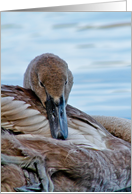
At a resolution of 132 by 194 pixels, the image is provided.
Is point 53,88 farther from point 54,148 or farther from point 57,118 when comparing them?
point 54,148

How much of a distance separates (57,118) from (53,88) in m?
0.27

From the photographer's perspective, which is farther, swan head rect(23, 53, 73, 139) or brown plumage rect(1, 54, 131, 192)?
swan head rect(23, 53, 73, 139)

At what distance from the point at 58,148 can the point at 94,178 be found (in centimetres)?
36

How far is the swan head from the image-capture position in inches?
103

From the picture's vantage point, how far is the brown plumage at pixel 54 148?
2.34 metres

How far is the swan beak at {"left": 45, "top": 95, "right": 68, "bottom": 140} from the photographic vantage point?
2.55 metres

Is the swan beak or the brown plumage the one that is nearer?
the brown plumage

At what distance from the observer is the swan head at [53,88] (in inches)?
103

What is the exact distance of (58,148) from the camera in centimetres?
243

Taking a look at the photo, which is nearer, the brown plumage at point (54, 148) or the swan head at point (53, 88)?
the brown plumage at point (54, 148)

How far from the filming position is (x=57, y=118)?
8.71 feet

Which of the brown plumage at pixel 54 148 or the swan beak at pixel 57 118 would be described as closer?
the brown plumage at pixel 54 148

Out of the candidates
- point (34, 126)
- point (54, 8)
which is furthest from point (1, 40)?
point (34, 126)

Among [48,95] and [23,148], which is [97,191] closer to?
[23,148]
